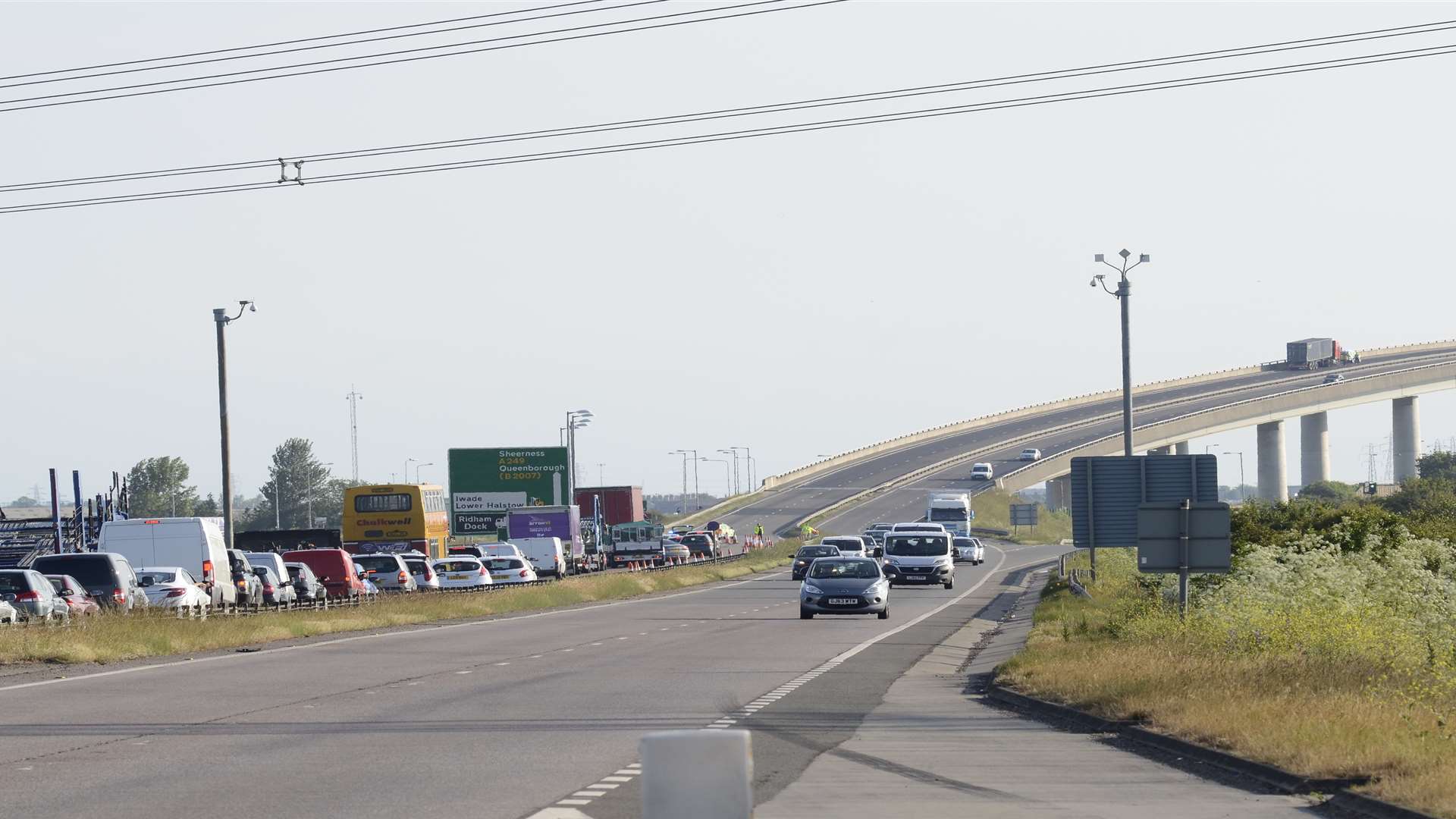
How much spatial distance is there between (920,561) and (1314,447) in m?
84.9

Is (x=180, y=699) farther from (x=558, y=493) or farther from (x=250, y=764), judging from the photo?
(x=558, y=493)

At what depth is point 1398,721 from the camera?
13.7 m

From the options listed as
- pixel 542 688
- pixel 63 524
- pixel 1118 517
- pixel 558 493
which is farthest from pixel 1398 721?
pixel 558 493

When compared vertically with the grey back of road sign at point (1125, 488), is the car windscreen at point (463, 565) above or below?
below

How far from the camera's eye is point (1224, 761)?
13367 mm

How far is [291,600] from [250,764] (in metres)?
29.0

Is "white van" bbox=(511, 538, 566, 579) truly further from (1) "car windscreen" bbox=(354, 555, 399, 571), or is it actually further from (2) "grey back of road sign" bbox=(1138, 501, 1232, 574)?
(2) "grey back of road sign" bbox=(1138, 501, 1232, 574)

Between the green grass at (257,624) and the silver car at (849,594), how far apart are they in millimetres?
A: 8796

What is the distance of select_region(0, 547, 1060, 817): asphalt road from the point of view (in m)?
11.7

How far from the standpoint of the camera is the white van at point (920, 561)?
186 ft

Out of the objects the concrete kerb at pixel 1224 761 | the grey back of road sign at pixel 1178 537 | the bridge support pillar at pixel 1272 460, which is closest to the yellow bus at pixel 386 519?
the grey back of road sign at pixel 1178 537

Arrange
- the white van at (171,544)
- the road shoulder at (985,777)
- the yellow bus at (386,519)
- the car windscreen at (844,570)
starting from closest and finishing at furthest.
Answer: the road shoulder at (985,777)
the white van at (171,544)
the car windscreen at (844,570)
the yellow bus at (386,519)

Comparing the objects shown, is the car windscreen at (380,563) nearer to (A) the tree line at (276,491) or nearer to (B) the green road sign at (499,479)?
(B) the green road sign at (499,479)

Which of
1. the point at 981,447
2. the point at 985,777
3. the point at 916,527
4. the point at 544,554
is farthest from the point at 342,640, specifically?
the point at 981,447
